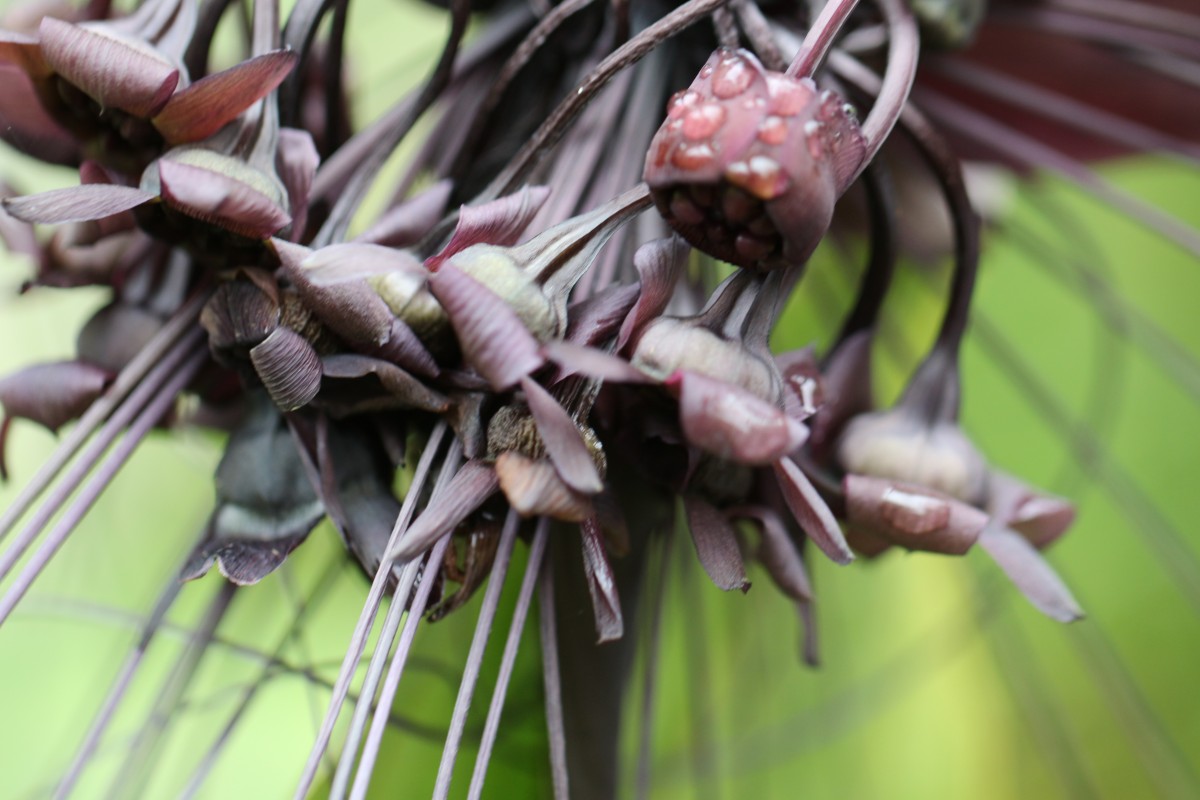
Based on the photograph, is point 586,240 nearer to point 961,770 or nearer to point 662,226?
point 662,226

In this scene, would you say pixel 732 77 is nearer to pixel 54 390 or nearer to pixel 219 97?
pixel 219 97

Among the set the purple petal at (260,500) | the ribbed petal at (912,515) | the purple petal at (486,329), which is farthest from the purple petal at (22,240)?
the ribbed petal at (912,515)

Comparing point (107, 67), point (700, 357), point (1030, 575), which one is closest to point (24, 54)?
point (107, 67)

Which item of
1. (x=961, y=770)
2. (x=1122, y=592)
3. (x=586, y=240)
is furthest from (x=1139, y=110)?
(x=586, y=240)

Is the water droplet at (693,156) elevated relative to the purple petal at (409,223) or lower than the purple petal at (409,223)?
elevated

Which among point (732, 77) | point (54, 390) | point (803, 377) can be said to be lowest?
point (54, 390)

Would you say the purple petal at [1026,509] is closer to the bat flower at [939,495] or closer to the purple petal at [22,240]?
the bat flower at [939,495]

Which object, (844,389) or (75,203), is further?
(844,389)
